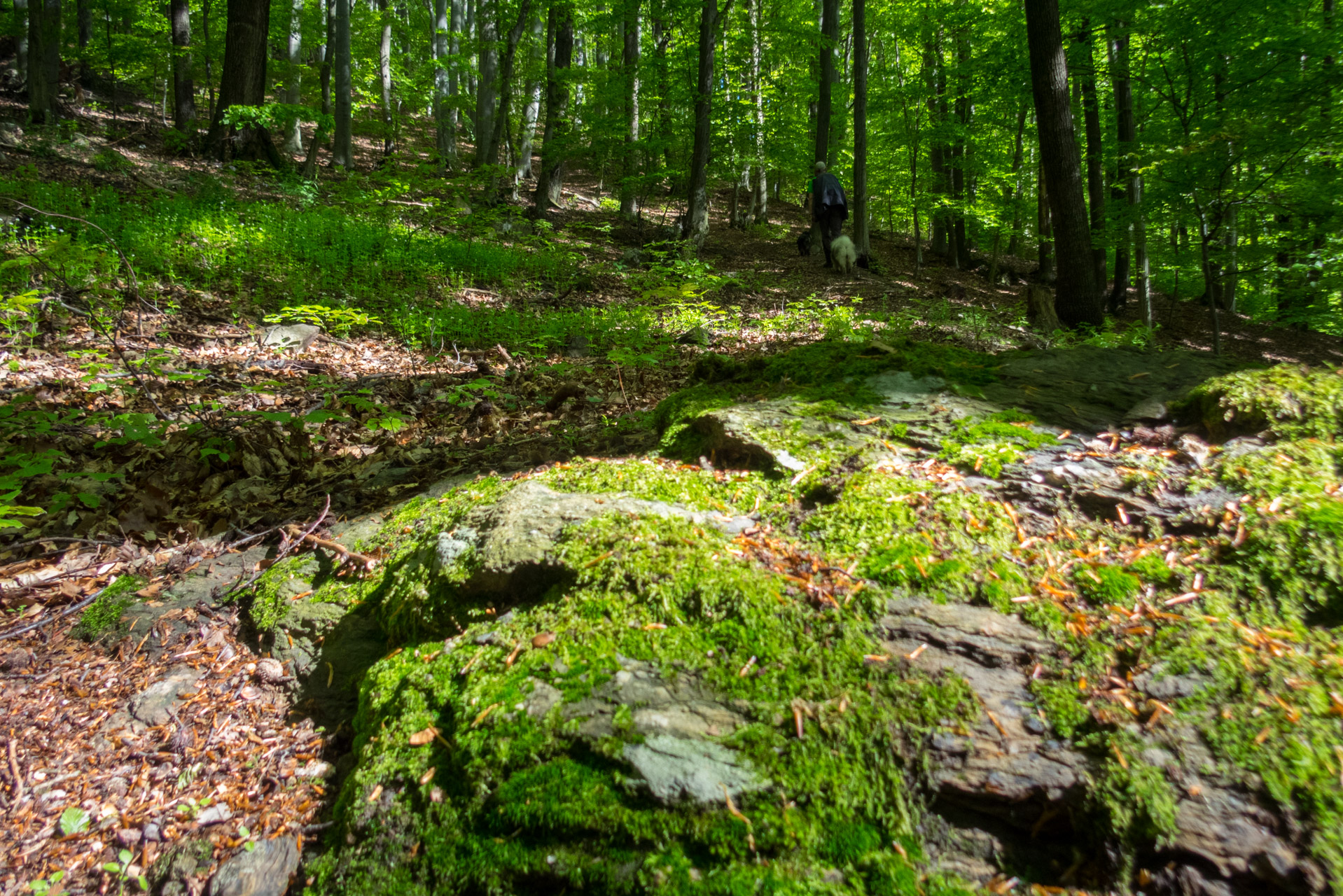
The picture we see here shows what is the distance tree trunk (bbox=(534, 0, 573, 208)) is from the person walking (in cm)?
524

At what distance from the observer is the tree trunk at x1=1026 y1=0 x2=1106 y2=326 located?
7.18m

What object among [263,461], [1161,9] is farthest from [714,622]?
[1161,9]

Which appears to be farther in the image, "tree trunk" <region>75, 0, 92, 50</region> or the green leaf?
"tree trunk" <region>75, 0, 92, 50</region>

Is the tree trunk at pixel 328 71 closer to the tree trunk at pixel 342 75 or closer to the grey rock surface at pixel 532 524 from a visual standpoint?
the tree trunk at pixel 342 75

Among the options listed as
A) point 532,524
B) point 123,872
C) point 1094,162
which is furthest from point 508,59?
point 123,872

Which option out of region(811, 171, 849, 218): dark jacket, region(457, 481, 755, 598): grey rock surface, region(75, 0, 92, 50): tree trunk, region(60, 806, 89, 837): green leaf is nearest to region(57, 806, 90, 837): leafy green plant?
region(60, 806, 89, 837): green leaf

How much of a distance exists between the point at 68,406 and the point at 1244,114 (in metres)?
11.6

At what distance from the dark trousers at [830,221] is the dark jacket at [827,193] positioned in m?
0.04

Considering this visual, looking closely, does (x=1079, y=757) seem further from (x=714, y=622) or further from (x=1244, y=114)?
(x=1244, y=114)

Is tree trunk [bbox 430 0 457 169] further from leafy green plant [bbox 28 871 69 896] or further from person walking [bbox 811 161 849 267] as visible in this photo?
leafy green plant [bbox 28 871 69 896]

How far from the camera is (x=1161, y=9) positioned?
8.84 metres

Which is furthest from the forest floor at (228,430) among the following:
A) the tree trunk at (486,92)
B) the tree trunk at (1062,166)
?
the tree trunk at (486,92)

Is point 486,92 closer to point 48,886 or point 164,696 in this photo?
point 164,696

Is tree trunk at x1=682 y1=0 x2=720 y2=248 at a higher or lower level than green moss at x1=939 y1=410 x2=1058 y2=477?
higher
